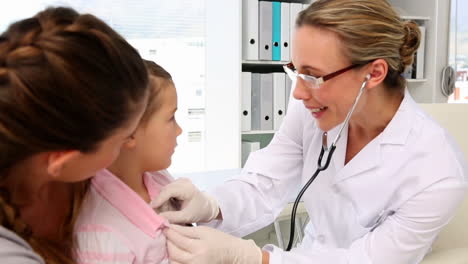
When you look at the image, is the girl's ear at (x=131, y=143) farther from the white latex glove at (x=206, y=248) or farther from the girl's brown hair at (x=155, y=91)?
the white latex glove at (x=206, y=248)

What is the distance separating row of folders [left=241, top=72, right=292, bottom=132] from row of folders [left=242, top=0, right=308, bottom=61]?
0.12 m

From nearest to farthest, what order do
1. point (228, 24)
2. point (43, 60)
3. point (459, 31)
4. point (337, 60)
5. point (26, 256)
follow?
point (43, 60)
point (26, 256)
point (337, 60)
point (228, 24)
point (459, 31)

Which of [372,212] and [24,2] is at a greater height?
[24,2]

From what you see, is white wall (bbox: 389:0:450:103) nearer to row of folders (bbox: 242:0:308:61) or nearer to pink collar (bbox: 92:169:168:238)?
row of folders (bbox: 242:0:308:61)

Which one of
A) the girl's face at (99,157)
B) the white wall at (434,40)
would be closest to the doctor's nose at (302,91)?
the girl's face at (99,157)

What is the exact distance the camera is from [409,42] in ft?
4.18

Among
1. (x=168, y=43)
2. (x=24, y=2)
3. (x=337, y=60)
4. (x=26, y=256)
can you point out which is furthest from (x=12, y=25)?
(x=168, y=43)

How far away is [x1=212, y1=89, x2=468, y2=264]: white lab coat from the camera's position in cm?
118

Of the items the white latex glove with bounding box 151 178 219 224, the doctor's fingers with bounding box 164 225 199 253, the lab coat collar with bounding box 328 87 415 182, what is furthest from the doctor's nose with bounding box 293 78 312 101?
the doctor's fingers with bounding box 164 225 199 253

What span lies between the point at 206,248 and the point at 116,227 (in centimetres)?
26

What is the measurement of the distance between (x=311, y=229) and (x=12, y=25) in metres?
1.18

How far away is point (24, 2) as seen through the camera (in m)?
2.67

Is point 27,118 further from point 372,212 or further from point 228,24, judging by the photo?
point 228,24

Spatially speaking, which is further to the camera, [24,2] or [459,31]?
[459,31]
